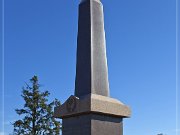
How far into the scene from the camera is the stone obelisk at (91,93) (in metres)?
9.54

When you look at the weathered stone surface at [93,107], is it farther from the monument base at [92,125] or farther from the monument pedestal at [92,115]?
the monument base at [92,125]

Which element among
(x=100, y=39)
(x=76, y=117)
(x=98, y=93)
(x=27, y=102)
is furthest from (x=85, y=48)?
(x=27, y=102)

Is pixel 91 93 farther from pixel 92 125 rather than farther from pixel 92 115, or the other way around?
pixel 92 125

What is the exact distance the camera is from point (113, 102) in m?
10.1

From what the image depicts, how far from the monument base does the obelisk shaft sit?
0.75 meters

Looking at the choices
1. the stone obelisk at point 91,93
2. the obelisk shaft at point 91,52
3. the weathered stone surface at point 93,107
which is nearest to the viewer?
the weathered stone surface at point 93,107

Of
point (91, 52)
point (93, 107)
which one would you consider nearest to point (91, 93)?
point (93, 107)

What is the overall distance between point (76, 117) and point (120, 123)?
1.38 m

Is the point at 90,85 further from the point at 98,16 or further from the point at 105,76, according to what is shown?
the point at 98,16

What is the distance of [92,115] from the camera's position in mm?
9523

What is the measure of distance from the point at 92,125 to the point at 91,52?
2.28 metres

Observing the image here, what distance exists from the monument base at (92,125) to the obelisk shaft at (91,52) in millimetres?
752

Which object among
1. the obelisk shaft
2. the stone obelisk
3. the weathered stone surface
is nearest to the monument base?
the stone obelisk

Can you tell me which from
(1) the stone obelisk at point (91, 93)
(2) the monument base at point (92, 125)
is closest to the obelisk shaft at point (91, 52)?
(1) the stone obelisk at point (91, 93)
